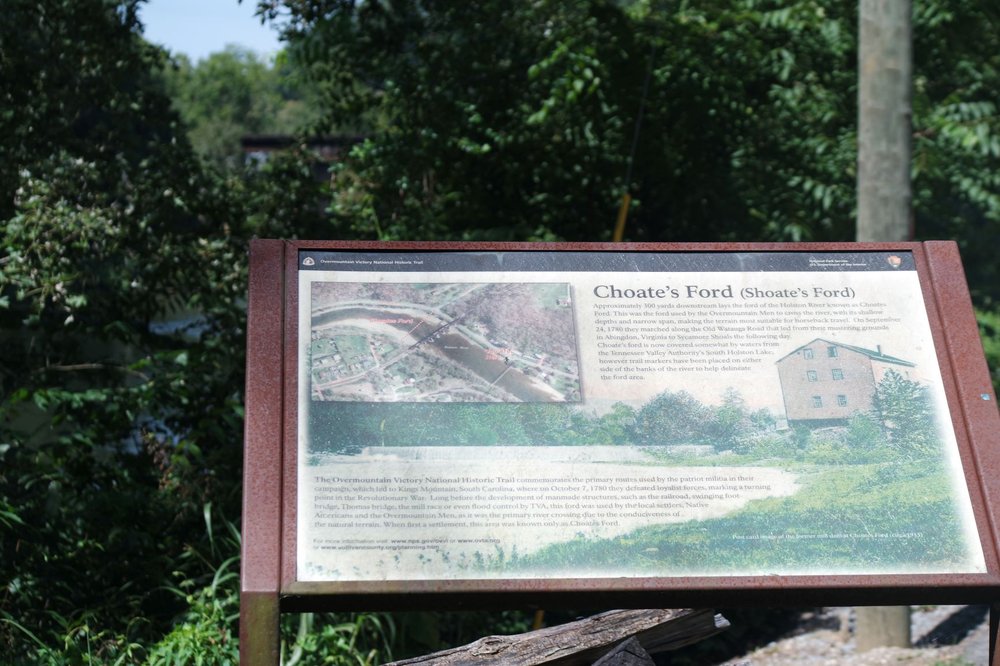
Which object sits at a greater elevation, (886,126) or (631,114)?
(631,114)

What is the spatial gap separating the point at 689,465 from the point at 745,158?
193 inches

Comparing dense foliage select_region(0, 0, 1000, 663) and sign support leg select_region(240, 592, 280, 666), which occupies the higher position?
dense foliage select_region(0, 0, 1000, 663)

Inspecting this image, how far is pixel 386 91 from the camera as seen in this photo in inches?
264

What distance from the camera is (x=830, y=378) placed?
9.43 ft

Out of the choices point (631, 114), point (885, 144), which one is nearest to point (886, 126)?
point (885, 144)

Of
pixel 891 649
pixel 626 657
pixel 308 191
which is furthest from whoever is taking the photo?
pixel 308 191

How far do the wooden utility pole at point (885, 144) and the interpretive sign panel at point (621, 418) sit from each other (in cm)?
206

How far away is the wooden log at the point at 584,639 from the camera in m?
2.94

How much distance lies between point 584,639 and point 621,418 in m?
0.72

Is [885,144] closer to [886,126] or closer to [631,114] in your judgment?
[886,126]

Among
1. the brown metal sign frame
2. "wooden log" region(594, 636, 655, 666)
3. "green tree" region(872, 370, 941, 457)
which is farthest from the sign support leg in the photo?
"green tree" region(872, 370, 941, 457)

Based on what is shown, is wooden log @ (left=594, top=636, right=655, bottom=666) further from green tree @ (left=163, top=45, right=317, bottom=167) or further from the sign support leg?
green tree @ (left=163, top=45, right=317, bottom=167)

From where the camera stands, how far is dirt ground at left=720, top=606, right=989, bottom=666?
4938 mm

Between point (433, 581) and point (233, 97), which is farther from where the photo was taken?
point (233, 97)
